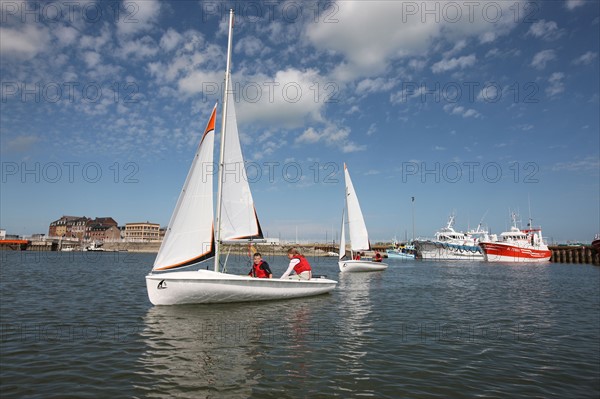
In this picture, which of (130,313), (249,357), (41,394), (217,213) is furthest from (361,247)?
(41,394)

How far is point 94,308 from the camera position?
1644cm

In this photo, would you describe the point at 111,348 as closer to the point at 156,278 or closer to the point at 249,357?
the point at 249,357

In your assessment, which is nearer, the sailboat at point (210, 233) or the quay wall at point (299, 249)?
the sailboat at point (210, 233)

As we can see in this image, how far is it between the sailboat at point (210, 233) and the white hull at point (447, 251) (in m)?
70.5

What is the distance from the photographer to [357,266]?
40.5m

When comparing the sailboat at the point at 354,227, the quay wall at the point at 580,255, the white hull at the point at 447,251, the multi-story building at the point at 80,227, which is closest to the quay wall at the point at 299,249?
the quay wall at the point at 580,255

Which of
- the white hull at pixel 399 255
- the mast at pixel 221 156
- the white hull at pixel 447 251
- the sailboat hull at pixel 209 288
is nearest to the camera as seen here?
the sailboat hull at pixel 209 288

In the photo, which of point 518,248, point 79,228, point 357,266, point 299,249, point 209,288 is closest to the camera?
point 209,288

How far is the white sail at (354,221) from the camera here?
43.0 m

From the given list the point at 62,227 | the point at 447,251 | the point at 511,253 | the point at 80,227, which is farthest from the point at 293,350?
the point at 62,227

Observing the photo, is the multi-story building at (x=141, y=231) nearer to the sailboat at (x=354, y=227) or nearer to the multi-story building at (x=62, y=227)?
the multi-story building at (x=62, y=227)

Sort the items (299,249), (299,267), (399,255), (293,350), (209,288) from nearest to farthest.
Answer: (293,350), (209,288), (299,267), (399,255), (299,249)

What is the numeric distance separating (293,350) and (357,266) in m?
31.0

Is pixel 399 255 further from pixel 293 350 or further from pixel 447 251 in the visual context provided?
pixel 293 350
